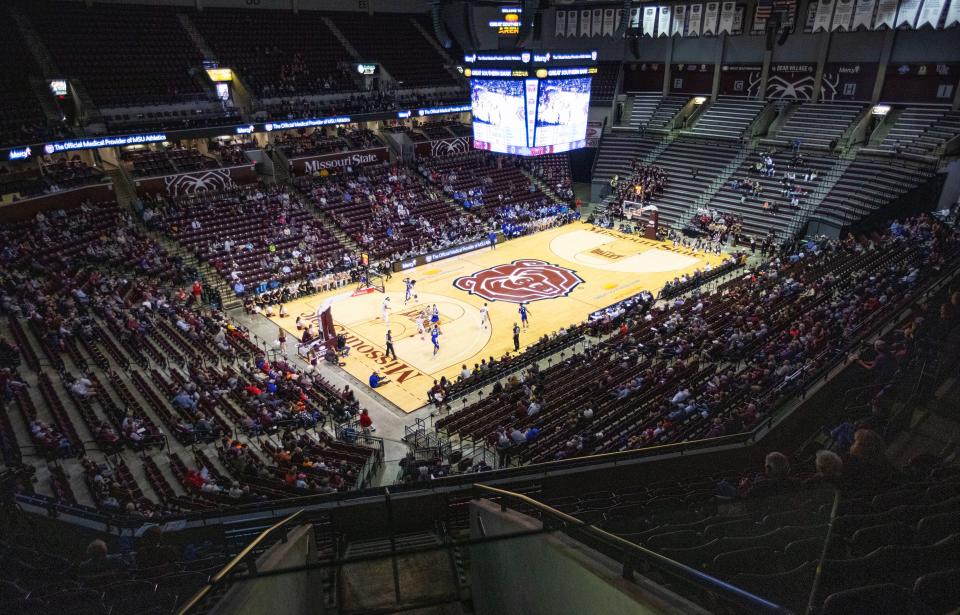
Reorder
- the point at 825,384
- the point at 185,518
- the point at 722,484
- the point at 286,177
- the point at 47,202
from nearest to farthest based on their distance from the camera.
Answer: the point at 722,484, the point at 185,518, the point at 825,384, the point at 47,202, the point at 286,177

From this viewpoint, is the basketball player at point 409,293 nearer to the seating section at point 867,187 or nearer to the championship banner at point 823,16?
the seating section at point 867,187

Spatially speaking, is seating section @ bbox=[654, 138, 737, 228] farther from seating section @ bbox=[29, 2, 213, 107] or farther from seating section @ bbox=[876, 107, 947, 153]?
seating section @ bbox=[29, 2, 213, 107]

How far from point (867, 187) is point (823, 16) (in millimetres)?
14389

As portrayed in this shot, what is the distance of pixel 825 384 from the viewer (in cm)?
1494

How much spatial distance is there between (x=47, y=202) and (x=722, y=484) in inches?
1360

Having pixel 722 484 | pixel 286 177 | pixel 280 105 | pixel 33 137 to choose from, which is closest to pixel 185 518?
pixel 722 484

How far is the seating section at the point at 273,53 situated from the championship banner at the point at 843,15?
119 feet

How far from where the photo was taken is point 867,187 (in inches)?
1476

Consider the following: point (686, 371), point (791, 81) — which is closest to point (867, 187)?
point (791, 81)

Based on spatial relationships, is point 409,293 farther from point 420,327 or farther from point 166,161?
point 166,161

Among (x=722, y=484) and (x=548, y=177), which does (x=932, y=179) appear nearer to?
(x=548, y=177)

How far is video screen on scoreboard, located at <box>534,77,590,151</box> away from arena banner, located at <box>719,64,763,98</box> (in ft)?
64.7

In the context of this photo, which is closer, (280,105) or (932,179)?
(932,179)

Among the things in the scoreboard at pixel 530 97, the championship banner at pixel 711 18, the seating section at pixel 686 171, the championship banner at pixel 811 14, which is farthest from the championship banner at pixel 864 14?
the scoreboard at pixel 530 97
